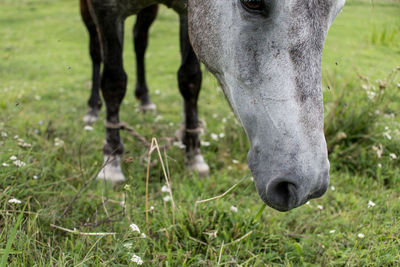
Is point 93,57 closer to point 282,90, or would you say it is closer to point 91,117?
point 91,117

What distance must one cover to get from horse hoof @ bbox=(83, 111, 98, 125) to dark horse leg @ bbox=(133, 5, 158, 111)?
0.65 metres

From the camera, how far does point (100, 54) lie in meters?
3.95

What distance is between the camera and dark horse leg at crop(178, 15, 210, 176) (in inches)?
105

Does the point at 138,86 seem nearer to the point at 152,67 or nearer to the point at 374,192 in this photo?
the point at 152,67

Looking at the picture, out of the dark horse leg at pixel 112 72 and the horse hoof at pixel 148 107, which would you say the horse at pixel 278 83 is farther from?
the horse hoof at pixel 148 107

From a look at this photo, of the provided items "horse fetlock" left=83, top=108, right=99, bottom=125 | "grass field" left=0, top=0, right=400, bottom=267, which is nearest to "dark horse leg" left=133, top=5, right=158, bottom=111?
"grass field" left=0, top=0, right=400, bottom=267

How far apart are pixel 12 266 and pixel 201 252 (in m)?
0.90

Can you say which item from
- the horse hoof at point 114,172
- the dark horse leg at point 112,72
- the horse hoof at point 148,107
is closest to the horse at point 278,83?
the dark horse leg at point 112,72

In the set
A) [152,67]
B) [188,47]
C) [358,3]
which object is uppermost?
[358,3]

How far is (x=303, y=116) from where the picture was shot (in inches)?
46.6

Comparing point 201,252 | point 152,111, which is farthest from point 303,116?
point 152,111

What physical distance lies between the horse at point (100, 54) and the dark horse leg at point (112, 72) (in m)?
1.10

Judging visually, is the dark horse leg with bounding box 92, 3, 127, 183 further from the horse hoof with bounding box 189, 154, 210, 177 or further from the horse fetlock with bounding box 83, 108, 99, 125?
the horse fetlock with bounding box 83, 108, 99, 125

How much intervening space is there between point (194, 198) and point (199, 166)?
49 centimetres
